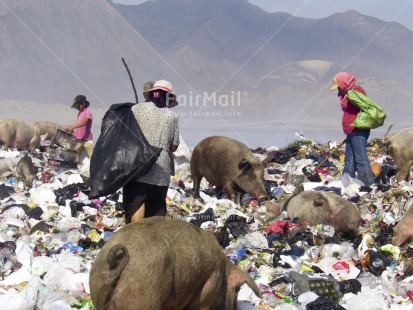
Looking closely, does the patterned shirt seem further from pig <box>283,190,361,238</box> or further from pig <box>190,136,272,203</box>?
pig <box>190,136,272,203</box>

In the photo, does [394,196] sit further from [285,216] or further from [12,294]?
[12,294]

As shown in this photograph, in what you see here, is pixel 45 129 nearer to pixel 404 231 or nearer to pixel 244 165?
pixel 244 165

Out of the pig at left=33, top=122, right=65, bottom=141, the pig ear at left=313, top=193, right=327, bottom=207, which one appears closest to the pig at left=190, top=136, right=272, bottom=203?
the pig ear at left=313, top=193, right=327, bottom=207

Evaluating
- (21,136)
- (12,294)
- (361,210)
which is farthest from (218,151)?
(21,136)

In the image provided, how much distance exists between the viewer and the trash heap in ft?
20.1

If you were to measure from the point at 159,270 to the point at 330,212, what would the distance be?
4590 millimetres

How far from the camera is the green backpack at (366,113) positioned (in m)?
11.1

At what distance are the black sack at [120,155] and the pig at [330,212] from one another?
118 inches

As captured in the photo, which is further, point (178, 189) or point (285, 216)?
point (178, 189)

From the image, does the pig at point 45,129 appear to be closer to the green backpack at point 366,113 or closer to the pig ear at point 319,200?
the green backpack at point 366,113

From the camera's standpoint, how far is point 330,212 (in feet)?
27.9

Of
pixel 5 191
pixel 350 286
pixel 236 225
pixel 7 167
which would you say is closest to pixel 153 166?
pixel 350 286

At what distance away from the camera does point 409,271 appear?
6.77 meters

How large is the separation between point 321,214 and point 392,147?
12.9 ft
